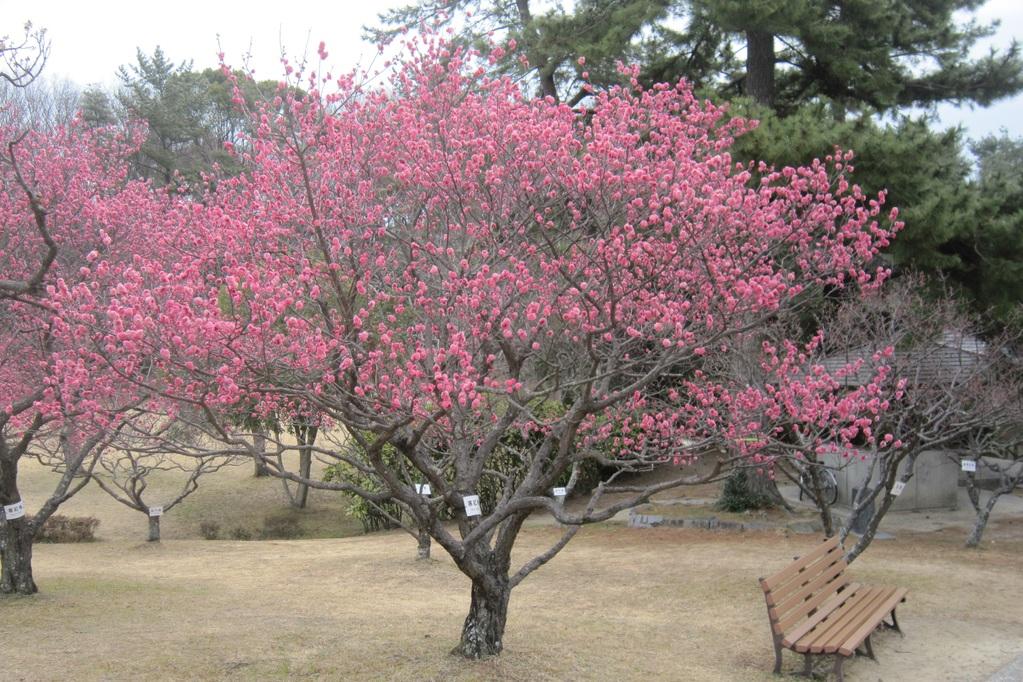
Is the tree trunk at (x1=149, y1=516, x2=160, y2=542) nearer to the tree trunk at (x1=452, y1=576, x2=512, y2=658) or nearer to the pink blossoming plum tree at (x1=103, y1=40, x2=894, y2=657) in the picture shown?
the pink blossoming plum tree at (x1=103, y1=40, x2=894, y2=657)

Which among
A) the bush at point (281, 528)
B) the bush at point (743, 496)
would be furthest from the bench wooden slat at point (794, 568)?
the bush at point (281, 528)

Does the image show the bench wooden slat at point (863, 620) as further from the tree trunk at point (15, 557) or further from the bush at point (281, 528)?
the bush at point (281, 528)

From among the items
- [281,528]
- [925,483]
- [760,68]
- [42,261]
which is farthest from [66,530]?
[925,483]

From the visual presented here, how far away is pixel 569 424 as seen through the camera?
17.1 ft

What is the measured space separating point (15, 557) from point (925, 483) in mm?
12445

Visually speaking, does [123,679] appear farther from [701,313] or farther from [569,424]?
[701,313]

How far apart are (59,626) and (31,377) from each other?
3.12 metres

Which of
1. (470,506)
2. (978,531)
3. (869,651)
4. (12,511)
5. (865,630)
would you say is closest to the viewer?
(470,506)

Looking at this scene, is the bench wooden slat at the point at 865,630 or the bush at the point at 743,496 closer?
the bench wooden slat at the point at 865,630

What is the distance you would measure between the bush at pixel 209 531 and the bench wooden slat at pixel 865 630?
11.7 metres

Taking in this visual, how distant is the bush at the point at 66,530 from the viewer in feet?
43.9

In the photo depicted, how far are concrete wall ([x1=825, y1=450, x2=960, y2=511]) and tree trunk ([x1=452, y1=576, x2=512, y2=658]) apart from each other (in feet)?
30.7

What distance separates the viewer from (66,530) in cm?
1355

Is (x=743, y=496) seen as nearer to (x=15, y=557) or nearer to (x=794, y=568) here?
(x=794, y=568)
